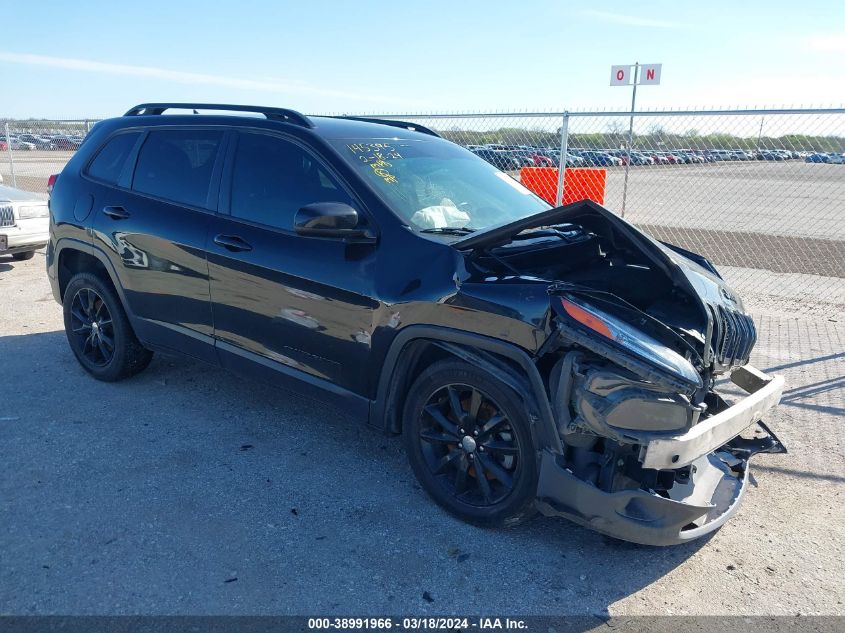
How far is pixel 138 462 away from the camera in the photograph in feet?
Result: 13.0

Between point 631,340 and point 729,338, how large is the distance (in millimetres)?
647

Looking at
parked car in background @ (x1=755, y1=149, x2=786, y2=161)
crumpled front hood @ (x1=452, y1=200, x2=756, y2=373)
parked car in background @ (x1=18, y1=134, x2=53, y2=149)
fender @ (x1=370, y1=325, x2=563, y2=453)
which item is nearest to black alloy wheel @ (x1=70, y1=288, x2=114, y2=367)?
fender @ (x1=370, y1=325, x2=563, y2=453)

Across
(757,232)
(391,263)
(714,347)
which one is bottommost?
(757,232)

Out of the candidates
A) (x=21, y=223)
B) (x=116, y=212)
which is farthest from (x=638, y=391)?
(x=21, y=223)

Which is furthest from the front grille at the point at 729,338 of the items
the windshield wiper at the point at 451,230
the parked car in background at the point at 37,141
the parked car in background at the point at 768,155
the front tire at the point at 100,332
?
the parked car in background at the point at 37,141

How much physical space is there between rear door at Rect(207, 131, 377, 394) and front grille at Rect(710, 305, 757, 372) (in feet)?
5.28

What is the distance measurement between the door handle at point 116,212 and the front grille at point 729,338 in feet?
12.3

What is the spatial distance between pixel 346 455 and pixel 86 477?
1434mm

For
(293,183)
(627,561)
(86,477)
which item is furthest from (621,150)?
(86,477)

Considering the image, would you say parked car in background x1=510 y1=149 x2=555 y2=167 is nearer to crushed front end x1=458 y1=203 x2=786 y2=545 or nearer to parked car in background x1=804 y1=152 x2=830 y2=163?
parked car in background x1=804 y1=152 x2=830 y2=163

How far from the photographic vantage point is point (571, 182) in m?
8.86

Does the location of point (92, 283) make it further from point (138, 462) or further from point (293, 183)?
point (293, 183)

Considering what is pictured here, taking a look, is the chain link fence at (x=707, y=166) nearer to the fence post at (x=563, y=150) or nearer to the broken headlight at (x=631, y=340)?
the fence post at (x=563, y=150)

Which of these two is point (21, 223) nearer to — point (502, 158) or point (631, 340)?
point (502, 158)
